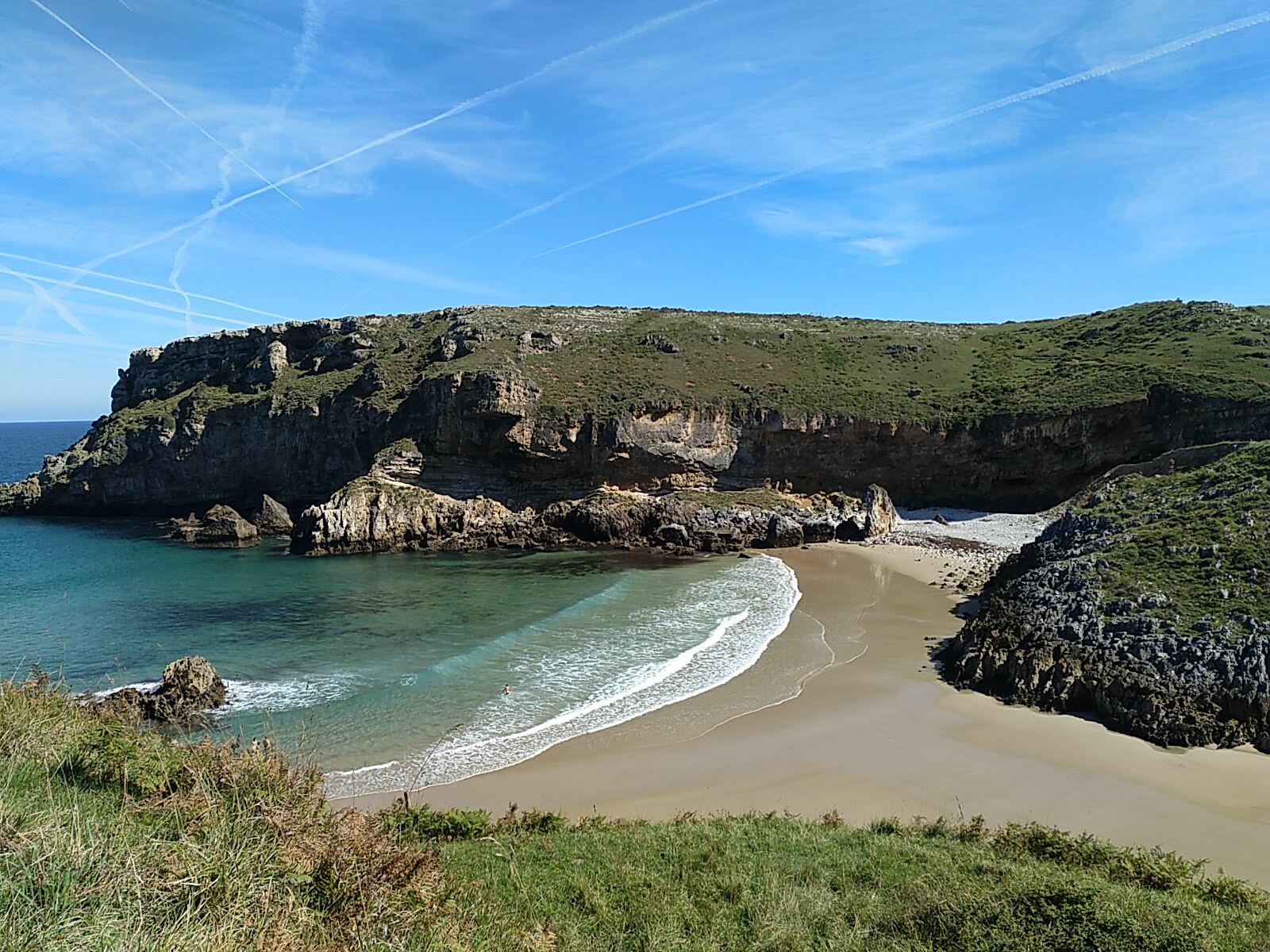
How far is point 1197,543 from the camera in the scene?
17406mm

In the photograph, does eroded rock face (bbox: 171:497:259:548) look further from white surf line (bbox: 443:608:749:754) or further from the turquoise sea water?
white surf line (bbox: 443:608:749:754)

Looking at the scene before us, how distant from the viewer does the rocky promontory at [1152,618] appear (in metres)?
13.5

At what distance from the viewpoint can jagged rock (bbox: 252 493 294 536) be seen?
46969 millimetres

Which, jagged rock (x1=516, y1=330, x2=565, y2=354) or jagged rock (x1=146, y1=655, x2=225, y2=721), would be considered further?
jagged rock (x1=516, y1=330, x2=565, y2=354)

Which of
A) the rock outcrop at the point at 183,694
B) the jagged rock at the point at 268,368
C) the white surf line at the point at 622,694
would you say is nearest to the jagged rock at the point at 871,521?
the white surf line at the point at 622,694

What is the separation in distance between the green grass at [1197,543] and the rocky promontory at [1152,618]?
3cm

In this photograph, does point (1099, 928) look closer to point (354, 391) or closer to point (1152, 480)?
point (1152, 480)

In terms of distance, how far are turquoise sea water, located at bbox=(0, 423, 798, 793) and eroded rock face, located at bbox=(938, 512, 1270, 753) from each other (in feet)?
20.9

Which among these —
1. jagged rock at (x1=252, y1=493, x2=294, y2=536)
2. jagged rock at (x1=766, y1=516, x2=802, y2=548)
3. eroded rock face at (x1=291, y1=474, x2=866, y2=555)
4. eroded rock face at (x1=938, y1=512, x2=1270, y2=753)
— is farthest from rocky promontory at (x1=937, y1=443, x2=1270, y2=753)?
jagged rock at (x1=252, y1=493, x2=294, y2=536)

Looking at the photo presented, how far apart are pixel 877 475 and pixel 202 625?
120 feet

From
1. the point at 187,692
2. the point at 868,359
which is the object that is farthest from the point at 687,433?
the point at 187,692

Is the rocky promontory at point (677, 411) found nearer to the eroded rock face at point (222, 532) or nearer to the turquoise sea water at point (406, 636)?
the eroded rock face at point (222, 532)

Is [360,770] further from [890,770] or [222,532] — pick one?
[222,532]

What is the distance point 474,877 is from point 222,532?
42.4 m
